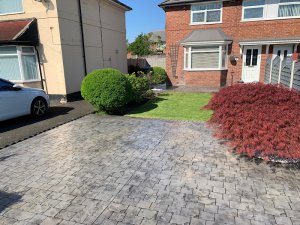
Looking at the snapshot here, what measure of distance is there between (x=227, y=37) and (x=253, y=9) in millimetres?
2244

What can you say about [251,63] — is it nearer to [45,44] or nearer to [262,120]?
[262,120]

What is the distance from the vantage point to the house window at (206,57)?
15.8m

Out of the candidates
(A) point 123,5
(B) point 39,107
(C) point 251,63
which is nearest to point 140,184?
(B) point 39,107

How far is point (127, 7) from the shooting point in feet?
62.0

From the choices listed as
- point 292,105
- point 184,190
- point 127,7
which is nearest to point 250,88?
point 292,105

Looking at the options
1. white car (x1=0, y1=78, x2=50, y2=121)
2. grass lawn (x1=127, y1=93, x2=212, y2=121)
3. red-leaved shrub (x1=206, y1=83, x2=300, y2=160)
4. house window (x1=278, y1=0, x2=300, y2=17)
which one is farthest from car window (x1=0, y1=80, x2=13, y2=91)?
house window (x1=278, y1=0, x2=300, y2=17)

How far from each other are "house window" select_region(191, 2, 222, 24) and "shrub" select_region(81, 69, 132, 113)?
958 centimetres

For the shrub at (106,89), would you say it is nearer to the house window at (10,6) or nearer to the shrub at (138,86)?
the shrub at (138,86)

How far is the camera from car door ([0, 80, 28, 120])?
805 cm

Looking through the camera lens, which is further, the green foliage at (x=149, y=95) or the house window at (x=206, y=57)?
the house window at (x=206, y=57)

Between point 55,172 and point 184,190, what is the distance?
2.68m

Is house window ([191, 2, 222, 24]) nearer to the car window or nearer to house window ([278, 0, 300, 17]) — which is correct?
house window ([278, 0, 300, 17])

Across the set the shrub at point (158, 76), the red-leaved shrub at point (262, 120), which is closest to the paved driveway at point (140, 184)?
A: the red-leaved shrub at point (262, 120)

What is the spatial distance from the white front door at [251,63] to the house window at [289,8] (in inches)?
93.8
